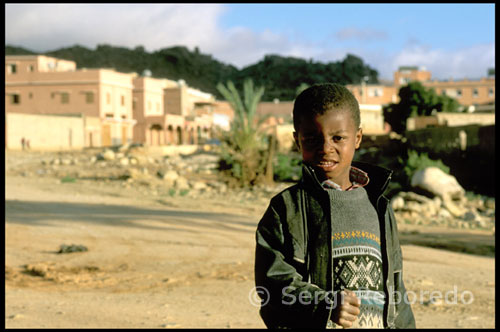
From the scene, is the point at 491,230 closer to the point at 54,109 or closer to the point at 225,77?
the point at 54,109

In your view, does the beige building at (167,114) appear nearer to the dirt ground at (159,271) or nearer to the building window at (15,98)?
the building window at (15,98)

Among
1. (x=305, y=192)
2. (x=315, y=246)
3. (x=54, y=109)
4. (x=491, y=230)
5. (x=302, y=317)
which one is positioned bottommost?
(x=491, y=230)

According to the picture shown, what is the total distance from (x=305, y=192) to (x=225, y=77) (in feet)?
337

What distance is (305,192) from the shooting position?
1.80 m

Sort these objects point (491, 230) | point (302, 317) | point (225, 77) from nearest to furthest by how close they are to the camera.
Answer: point (302, 317) → point (491, 230) → point (225, 77)

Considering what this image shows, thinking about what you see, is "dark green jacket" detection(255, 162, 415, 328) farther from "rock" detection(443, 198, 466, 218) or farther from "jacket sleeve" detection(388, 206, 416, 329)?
"rock" detection(443, 198, 466, 218)

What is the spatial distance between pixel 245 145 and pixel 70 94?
27714 millimetres

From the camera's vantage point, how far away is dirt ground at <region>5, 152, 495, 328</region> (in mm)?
4785

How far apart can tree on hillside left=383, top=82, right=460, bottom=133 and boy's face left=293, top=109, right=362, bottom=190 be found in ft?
129

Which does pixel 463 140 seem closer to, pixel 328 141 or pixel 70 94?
pixel 328 141

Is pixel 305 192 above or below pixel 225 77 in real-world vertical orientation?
below

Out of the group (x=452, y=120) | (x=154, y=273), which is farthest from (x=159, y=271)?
(x=452, y=120)

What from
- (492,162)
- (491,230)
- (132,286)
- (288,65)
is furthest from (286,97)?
(132,286)

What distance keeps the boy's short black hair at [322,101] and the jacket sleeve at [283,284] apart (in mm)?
321
